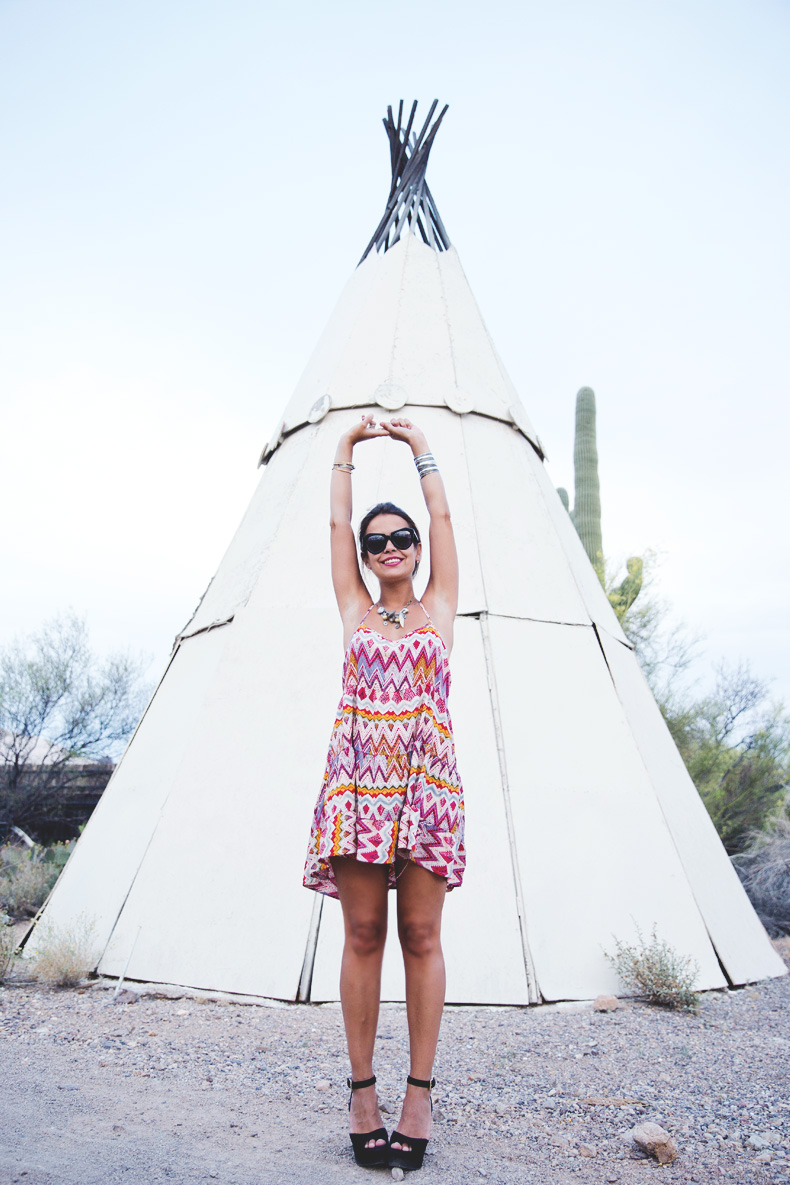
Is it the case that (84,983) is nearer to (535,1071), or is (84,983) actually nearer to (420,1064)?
(535,1071)

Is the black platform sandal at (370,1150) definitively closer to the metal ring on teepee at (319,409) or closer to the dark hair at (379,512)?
the dark hair at (379,512)

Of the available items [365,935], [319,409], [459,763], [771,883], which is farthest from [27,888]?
[771,883]

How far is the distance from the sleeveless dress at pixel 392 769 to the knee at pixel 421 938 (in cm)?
12

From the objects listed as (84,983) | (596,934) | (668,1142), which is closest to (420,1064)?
(668,1142)

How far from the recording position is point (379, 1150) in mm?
1865

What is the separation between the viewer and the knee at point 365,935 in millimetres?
1988

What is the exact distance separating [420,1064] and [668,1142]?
720 millimetres

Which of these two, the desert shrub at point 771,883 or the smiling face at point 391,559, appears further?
the desert shrub at point 771,883

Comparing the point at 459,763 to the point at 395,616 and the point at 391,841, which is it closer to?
the point at 395,616

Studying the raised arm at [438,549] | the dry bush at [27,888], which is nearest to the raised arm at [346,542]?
the raised arm at [438,549]

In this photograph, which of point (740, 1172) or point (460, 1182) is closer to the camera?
point (460, 1182)

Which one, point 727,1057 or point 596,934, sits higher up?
point 596,934

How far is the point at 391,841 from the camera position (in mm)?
1962

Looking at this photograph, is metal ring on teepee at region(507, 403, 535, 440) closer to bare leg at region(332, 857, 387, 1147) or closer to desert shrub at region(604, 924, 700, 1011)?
desert shrub at region(604, 924, 700, 1011)
